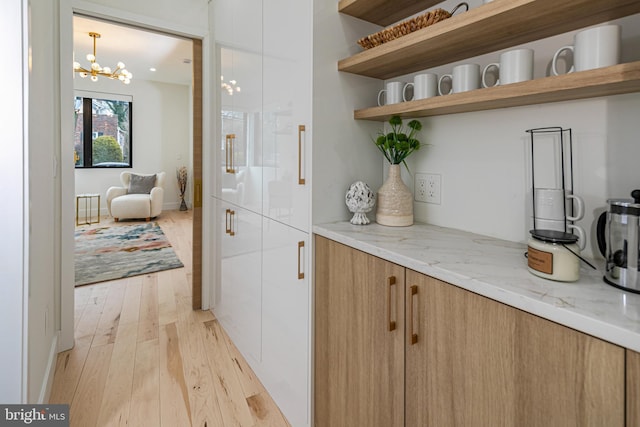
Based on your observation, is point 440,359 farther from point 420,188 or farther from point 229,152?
point 229,152

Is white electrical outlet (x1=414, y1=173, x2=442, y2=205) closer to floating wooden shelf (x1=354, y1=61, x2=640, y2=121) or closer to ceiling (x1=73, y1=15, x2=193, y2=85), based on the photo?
floating wooden shelf (x1=354, y1=61, x2=640, y2=121)

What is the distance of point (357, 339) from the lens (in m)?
1.17

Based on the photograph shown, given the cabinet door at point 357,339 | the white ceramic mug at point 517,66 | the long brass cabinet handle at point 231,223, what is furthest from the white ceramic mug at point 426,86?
the long brass cabinet handle at point 231,223

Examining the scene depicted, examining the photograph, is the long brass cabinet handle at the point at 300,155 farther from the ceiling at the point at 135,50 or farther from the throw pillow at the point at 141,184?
the throw pillow at the point at 141,184

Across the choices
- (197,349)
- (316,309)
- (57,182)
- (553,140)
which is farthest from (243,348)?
(553,140)

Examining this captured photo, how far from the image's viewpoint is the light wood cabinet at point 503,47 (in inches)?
31.5

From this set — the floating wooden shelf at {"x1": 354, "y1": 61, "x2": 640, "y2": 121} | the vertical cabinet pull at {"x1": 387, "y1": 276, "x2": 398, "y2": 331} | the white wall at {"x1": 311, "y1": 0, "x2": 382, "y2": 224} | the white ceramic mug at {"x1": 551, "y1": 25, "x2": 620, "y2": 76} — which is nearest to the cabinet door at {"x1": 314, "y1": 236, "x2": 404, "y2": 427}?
the vertical cabinet pull at {"x1": 387, "y1": 276, "x2": 398, "y2": 331}

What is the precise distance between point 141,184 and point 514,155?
23.6 ft

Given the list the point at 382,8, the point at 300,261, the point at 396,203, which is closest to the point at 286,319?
the point at 300,261

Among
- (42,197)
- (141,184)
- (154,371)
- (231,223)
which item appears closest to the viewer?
(42,197)

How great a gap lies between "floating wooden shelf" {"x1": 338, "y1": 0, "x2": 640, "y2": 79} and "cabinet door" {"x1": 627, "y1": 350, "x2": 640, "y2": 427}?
32.2 inches

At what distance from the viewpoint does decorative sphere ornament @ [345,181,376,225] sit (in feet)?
4.51

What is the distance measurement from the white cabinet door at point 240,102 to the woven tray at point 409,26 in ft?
2.25

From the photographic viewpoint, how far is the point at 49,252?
1896 mm
